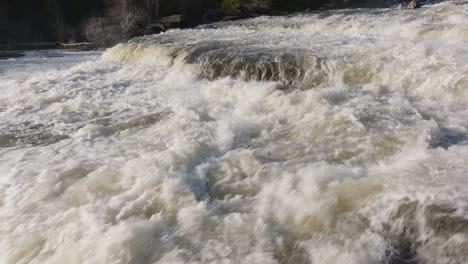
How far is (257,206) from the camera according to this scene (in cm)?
344

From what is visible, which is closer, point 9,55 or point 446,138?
point 446,138

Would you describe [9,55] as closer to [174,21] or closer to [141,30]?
[141,30]

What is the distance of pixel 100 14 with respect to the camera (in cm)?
2014

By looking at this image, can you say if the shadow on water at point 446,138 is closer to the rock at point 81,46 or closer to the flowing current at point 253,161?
the flowing current at point 253,161

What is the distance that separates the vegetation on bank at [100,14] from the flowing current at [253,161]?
1101cm

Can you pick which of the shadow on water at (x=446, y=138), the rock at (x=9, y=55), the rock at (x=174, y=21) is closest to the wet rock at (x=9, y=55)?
the rock at (x=9, y=55)

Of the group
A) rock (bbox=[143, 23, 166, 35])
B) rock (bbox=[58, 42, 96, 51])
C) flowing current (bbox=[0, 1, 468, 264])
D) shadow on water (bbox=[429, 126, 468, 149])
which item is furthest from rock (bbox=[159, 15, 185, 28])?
shadow on water (bbox=[429, 126, 468, 149])

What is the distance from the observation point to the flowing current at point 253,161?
9.78 ft

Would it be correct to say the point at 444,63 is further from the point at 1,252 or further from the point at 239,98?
the point at 1,252

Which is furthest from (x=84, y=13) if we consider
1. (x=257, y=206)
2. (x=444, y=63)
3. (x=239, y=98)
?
(x=257, y=206)

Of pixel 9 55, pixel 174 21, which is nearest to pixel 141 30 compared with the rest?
pixel 174 21

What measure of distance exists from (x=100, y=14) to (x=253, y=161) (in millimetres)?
18312

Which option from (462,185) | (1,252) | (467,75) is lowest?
(1,252)

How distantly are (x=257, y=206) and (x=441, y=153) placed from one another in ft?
6.07
